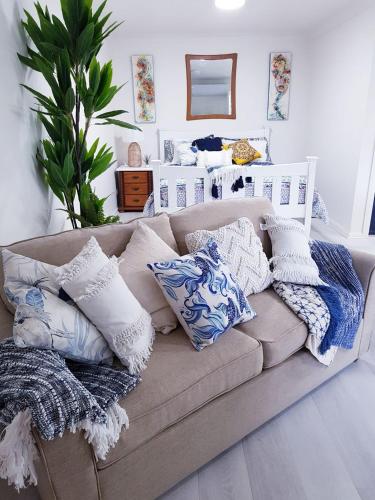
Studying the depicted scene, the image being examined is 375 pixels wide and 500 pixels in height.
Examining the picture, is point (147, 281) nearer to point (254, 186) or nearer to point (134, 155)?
point (254, 186)

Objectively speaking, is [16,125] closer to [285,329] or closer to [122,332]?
[122,332]

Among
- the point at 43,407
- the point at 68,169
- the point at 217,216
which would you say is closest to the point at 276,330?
the point at 217,216

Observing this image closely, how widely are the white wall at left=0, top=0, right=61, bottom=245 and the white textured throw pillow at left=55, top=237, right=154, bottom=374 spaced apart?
2.70 ft

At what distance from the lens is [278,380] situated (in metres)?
1.56

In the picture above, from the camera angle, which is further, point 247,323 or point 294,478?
point 247,323

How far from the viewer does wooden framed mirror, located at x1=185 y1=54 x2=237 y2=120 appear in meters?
4.90

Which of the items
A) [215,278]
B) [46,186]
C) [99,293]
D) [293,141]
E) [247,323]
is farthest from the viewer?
[293,141]

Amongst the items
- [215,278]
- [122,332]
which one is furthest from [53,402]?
[215,278]

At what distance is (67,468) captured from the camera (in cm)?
100

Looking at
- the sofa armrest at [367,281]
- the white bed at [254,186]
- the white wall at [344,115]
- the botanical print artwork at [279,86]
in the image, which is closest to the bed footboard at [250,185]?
the white bed at [254,186]

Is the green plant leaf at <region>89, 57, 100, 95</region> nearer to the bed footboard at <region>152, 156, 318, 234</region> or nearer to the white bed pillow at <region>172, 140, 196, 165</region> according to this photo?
the bed footboard at <region>152, 156, 318, 234</region>

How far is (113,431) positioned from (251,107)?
4.95m

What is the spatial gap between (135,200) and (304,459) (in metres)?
4.18

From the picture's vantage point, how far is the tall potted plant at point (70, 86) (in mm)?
1900
